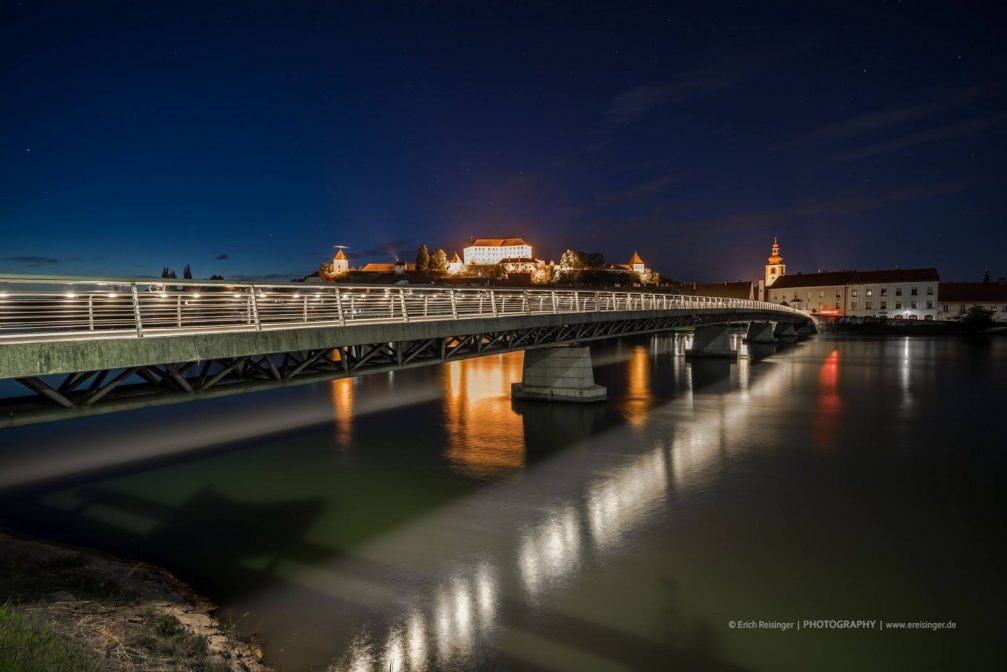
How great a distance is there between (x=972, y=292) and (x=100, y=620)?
154591 millimetres

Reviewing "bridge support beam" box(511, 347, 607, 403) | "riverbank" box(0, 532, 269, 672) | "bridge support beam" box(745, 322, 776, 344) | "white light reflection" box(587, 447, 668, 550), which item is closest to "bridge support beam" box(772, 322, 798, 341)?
"bridge support beam" box(745, 322, 776, 344)

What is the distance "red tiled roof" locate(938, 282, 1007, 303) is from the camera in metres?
118

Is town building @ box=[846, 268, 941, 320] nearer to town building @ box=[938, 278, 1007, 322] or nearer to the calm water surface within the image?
town building @ box=[938, 278, 1007, 322]

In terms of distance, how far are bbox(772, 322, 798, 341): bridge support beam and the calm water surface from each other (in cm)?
6147

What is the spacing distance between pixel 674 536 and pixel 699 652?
4.57 m

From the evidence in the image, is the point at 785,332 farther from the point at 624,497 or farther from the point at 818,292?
the point at 624,497

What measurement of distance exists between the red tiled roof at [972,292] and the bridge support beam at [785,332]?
53.4m

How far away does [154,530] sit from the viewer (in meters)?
13.8

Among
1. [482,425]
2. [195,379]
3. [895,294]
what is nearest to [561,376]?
[482,425]

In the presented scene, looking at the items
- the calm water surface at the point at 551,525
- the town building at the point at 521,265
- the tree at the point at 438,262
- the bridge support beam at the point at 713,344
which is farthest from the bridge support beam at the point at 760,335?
the tree at the point at 438,262

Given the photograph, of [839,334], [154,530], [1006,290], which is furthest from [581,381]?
[1006,290]

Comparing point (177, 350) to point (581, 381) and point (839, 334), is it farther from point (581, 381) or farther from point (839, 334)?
point (839, 334)

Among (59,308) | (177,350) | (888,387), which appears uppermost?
(59,308)

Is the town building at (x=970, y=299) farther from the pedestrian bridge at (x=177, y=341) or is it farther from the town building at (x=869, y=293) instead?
the pedestrian bridge at (x=177, y=341)
